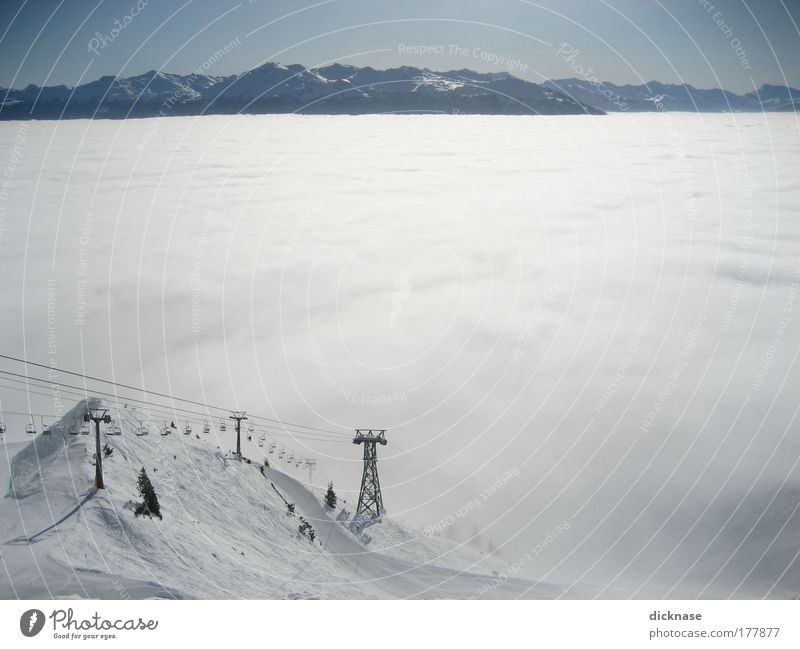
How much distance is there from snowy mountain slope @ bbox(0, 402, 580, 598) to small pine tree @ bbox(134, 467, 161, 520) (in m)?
0.49

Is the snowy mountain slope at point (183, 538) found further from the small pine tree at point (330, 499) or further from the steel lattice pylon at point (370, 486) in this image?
the steel lattice pylon at point (370, 486)

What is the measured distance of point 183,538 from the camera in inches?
1137

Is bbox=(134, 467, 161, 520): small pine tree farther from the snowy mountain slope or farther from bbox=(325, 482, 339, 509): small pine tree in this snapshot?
bbox=(325, 482, 339, 509): small pine tree

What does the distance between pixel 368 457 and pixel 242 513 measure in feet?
43.5

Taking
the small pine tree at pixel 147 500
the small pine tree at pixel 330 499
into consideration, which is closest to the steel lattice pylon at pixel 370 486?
the small pine tree at pixel 330 499

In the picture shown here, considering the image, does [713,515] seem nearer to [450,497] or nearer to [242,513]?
[450,497]

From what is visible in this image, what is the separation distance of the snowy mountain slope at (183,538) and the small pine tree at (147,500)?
0.49 m

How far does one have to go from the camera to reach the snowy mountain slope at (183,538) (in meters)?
24.0

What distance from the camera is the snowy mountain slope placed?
24.0m

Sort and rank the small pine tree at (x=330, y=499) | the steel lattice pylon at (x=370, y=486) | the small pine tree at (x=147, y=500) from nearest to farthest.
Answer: the small pine tree at (x=147, y=500), the small pine tree at (x=330, y=499), the steel lattice pylon at (x=370, y=486)
